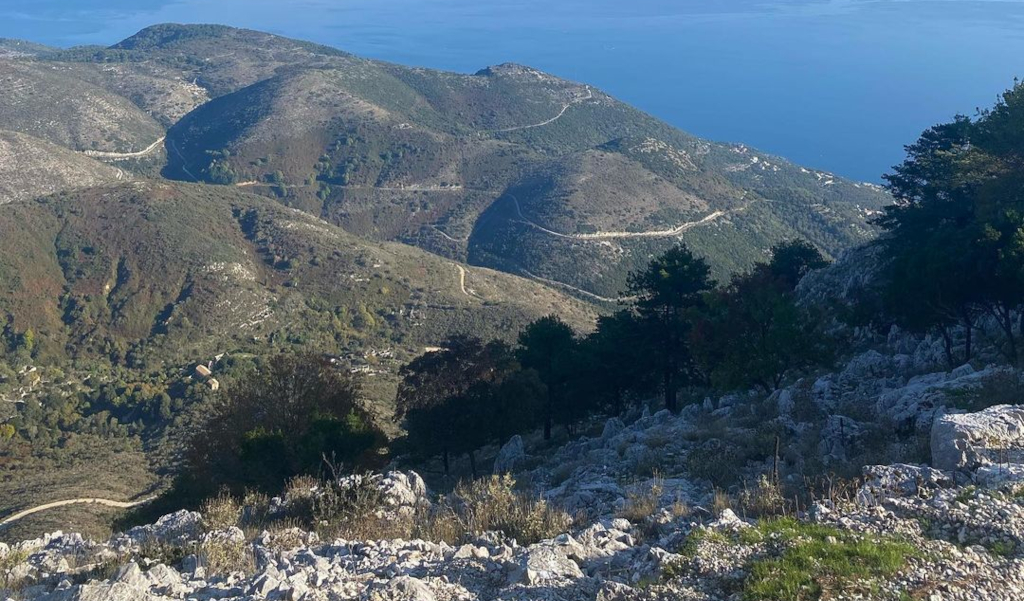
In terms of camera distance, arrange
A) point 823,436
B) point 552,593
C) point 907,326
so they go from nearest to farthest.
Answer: point 552,593, point 823,436, point 907,326

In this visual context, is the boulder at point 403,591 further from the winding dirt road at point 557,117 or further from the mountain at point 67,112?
the winding dirt road at point 557,117

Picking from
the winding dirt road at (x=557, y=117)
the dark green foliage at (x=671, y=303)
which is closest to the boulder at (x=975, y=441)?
the dark green foliage at (x=671, y=303)

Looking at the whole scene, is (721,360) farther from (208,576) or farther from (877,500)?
(208,576)

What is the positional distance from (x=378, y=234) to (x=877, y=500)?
125554mm

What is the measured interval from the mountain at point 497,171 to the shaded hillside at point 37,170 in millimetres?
44766

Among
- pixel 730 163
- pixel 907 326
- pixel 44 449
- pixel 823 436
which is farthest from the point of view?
pixel 730 163

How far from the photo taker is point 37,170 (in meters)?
90.8

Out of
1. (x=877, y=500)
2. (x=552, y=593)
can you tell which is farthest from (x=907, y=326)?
(x=552, y=593)

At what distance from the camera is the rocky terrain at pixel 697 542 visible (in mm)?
7016

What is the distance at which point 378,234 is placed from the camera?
130 meters

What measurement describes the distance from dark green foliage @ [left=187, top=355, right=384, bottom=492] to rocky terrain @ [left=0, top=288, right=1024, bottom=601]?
5.65m

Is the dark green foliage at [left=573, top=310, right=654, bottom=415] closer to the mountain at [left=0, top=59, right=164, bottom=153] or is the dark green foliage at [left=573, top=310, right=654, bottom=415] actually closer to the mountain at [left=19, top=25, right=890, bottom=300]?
the mountain at [left=19, top=25, right=890, bottom=300]

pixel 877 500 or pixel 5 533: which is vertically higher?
pixel 877 500

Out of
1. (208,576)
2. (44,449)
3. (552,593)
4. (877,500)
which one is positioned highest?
(877,500)
